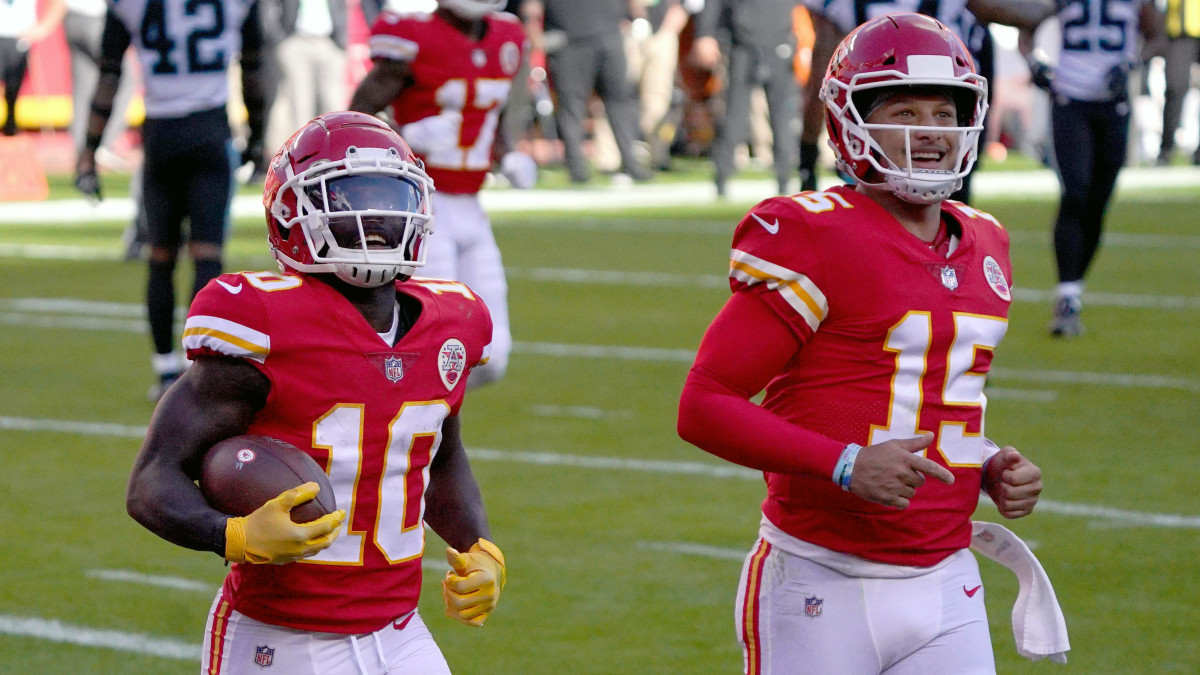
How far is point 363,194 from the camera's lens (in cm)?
282

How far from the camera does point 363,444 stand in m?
2.79

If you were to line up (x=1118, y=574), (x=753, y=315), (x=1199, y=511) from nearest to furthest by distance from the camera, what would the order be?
(x=753, y=315)
(x=1118, y=574)
(x=1199, y=511)

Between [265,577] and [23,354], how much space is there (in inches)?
251

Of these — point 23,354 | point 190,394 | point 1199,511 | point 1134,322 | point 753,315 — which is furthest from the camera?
point 1134,322

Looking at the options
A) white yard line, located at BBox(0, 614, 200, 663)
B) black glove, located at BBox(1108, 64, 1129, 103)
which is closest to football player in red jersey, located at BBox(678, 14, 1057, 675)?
white yard line, located at BBox(0, 614, 200, 663)

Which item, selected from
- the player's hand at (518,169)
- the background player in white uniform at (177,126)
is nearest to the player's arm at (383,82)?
the player's hand at (518,169)

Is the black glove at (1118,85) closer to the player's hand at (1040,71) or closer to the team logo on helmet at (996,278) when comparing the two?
the player's hand at (1040,71)

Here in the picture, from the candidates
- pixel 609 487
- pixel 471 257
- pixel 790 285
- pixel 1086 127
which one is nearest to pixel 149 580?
pixel 609 487

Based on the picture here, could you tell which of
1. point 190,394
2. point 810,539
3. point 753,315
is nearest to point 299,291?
point 190,394

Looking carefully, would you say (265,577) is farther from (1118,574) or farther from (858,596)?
(1118,574)

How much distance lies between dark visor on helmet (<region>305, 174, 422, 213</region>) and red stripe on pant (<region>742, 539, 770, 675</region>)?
820 mm

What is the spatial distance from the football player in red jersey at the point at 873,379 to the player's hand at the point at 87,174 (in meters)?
5.43

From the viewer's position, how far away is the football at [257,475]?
104 inches

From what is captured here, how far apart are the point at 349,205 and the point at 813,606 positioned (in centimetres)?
97
